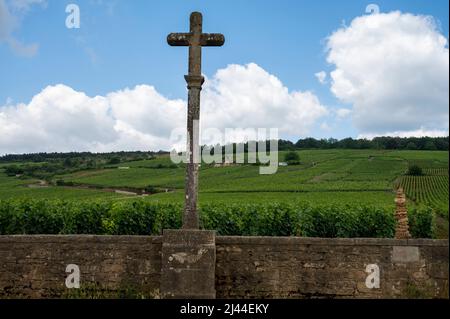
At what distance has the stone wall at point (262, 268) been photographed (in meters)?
7.16

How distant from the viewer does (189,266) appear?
6.70 metres

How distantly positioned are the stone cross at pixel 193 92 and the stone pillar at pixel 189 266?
0.97ft

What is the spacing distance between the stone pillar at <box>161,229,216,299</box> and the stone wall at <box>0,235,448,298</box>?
1.51 feet

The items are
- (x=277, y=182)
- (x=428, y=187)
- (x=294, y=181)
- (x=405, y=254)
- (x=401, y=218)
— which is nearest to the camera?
(x=405, y=254)

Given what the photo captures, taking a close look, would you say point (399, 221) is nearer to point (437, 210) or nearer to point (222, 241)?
point (222, 241)

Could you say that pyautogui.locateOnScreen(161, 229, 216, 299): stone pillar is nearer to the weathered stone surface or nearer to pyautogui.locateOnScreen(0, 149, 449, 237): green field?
the weathered stone surface

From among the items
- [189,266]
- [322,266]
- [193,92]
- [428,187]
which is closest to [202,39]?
[193,92]

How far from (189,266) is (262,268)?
52.9 inches

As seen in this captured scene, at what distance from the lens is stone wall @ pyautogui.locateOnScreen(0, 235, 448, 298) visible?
7.16 m

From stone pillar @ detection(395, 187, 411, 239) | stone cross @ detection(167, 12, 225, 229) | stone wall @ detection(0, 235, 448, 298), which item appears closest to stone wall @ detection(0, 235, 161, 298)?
stone wall @ detection(0, 235, 448, 298)

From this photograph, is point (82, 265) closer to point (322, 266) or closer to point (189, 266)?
point (189, 266)

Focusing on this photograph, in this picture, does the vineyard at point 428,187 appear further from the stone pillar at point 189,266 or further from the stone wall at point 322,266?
the stone pillar at point 189,266

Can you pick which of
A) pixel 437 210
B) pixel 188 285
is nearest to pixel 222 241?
pixel 188 285
